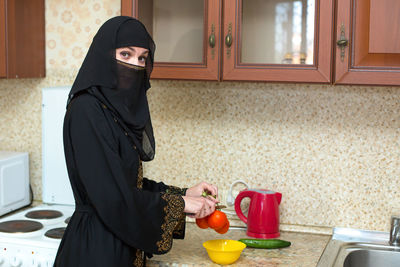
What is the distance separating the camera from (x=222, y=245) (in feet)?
5.91

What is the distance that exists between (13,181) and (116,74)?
3.30 feet

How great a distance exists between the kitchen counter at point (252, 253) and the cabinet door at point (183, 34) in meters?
0.64

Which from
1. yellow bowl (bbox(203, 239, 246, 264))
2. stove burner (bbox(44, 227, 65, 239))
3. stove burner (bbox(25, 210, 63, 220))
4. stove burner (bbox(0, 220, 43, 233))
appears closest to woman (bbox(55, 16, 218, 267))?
yellow bowl (bbox(203, 239, 246, 264))

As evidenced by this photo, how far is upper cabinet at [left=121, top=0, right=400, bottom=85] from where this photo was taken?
1679 mm

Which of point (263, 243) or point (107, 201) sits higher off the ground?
point (107, 201)

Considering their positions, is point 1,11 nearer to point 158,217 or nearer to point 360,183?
point 158,217

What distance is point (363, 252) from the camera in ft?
6.42

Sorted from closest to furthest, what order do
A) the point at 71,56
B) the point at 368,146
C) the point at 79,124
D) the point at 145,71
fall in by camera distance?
the point at 79,124, the point at 145,71, the point at 368,146, the point at 71,56

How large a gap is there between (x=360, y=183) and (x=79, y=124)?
3.97 ft

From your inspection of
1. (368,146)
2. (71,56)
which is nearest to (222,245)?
(368,146)

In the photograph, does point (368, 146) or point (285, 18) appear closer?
point (285, 18)

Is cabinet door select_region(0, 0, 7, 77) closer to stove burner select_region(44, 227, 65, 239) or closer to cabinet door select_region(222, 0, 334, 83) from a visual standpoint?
stove burner select_region(44, 227, 65, 239)

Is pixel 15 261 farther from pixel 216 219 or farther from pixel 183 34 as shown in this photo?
pixel 183 34

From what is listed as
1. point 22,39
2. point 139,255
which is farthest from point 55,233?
point 22,39
